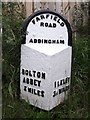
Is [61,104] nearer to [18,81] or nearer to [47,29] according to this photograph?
[18,81]

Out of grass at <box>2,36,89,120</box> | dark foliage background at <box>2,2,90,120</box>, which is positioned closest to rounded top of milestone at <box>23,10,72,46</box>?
dark foliage background at <box>2,2,90,120</box>

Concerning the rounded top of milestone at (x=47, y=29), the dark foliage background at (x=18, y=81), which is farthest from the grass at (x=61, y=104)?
the rounded top of milestone at (x=47, y=29)

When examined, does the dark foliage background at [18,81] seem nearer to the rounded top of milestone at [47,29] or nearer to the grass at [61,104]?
the grass at [61,104]

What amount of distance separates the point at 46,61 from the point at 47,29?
45 cm

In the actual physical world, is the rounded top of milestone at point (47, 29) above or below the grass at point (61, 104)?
above

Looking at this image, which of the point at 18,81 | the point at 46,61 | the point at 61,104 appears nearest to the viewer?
the point at 46,61

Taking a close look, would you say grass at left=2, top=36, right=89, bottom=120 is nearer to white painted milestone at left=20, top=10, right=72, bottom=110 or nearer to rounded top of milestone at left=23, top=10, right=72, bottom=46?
white painted milestone at left=20, top=10, right=72, bottom=110

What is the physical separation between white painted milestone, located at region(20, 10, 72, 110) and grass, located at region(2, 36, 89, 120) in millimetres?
74

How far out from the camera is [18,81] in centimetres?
367

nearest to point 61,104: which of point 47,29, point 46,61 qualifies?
point 46,61

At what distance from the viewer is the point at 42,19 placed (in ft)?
11.9

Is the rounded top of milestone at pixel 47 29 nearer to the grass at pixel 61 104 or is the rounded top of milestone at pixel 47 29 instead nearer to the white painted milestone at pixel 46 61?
the white painted milestone at pixel 46 61

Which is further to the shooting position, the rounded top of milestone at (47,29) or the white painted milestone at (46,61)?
the rounded top of milestone at (47,29)

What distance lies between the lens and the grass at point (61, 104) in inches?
130
